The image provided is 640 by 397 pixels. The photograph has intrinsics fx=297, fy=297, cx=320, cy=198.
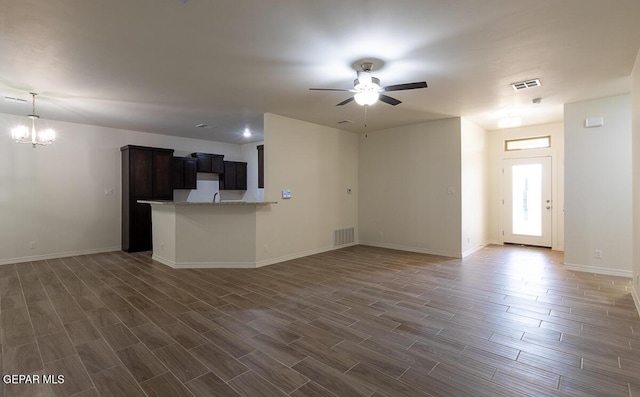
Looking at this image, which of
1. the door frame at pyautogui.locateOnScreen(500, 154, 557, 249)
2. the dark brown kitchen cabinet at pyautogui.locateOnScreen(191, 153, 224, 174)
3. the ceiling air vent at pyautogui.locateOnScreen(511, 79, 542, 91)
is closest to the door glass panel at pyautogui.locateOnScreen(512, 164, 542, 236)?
the door frame at pyautogui.locateOnScreen(500, 154, 557, 249)

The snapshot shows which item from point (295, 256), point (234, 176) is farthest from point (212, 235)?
point (234, 176)

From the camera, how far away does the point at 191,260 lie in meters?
5.10

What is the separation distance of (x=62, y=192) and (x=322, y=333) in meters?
6.34

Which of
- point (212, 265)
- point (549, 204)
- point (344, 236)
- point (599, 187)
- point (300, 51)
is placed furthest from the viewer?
point (344, 236)

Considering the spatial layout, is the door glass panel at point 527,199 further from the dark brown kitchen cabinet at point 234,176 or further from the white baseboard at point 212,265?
the dark brown kitchen cabinet at point 234,176

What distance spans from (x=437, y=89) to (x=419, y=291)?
276 centimetres

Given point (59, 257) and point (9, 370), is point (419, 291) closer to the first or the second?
point (9, 370)

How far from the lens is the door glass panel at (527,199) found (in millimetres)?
6695

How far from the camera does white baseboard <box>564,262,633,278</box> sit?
14.7 ft

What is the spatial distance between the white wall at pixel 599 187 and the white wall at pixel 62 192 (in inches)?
339

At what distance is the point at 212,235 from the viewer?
203 inches

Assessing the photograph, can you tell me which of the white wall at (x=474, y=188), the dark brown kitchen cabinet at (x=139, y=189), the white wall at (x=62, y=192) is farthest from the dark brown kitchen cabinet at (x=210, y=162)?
the white wall at (x=474, y=188)

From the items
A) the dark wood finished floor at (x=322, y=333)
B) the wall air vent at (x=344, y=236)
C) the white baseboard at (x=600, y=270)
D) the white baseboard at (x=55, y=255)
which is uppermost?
the wall air vent at (x=344, y=236)

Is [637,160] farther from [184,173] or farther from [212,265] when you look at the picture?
[184,173]
